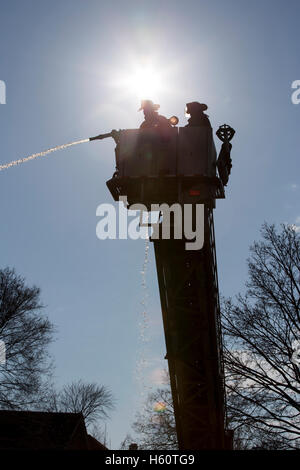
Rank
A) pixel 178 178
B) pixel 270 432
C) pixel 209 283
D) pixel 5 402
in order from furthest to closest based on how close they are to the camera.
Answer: pixel 5 402 → pixel 270 432 → pixel 209 283 → pixel 178 178

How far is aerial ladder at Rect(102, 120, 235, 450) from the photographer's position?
29.6ft

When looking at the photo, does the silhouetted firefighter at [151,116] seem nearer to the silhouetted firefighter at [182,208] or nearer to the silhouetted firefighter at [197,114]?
the silhouetted firefighter at [182,208]

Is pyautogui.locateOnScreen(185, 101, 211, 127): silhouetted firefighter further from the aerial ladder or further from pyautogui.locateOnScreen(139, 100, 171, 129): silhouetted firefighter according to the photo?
pyautogui.locateOnScreen(139, 100, 171, 129): silhouetted firefighter

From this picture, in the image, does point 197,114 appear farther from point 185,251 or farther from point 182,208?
point 185,251

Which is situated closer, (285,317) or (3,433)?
(285,317)

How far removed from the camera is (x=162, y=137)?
29.6ft

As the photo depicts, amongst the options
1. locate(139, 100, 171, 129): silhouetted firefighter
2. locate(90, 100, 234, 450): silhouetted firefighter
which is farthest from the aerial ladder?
locate(139, 100, 171, 129): silhouetted firefighter

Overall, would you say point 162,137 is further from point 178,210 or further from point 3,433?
point 3,433

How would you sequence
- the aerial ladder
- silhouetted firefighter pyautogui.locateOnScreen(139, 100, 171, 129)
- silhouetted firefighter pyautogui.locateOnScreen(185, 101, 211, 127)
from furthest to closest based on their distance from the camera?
silhouetted firefighter pyautogui.locateOnScreen(185, 101, 211, 127), silhouetted firefighter pyautogui.locateOnScreen(139, 100, 171, 129), the aerial ladder

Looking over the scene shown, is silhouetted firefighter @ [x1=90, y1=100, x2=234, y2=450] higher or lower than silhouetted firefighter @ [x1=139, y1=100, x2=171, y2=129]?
below
